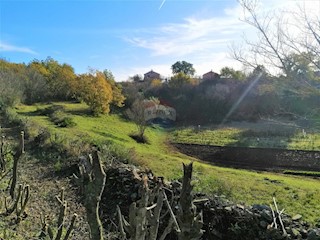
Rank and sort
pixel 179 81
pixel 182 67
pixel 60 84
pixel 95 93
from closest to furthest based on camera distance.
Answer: pixel 95 93, pixel 60 84, pixel 179 81, pixel 182 67

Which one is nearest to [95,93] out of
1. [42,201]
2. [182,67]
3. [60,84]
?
[60,84]

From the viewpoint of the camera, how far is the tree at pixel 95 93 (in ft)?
138

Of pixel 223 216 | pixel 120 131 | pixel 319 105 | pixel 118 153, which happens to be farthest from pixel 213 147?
pixel 223 216

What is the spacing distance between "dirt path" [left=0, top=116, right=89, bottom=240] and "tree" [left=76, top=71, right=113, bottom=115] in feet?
87.2

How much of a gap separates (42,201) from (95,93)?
108ft

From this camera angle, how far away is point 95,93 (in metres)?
42.0

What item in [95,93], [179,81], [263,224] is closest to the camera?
[263,224]

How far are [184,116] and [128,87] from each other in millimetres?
9809

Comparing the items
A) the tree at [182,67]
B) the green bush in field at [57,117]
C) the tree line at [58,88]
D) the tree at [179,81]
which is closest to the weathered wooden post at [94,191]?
the green bush in field at [57,117]

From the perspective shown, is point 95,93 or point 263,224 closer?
point 263,224

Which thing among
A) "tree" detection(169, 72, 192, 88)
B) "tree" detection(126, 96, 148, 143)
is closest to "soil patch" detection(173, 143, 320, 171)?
"tree" detection(126, 96, 148, 143)

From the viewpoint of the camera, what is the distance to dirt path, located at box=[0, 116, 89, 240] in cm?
741

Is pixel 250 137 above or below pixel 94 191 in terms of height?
below

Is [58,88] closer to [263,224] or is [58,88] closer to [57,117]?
[57,117]
